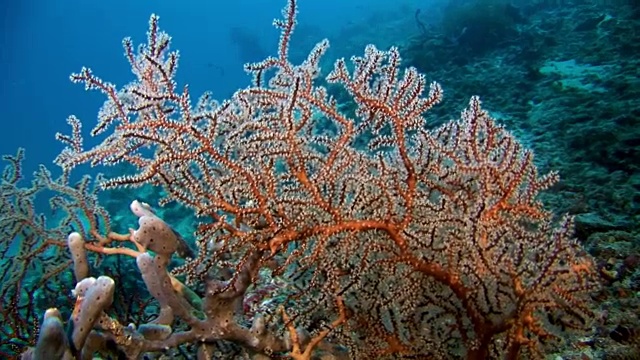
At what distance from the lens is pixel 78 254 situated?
2904mm

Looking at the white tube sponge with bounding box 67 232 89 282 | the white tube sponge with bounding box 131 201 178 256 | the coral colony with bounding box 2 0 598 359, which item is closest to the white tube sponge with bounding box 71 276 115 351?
the coral colony with bounding box 2 0 598 359

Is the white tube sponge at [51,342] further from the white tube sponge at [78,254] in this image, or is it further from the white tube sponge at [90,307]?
the white tube sponge at [78,254]

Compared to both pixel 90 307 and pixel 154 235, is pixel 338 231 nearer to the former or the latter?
pixel 154 235

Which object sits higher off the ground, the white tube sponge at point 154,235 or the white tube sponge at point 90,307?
the white tube sponge at point 154,235

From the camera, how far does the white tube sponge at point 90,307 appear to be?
→ 241 cm

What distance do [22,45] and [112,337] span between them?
354ft

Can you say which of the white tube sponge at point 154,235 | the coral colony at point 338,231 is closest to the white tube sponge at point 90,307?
the coral colony at point 338,231

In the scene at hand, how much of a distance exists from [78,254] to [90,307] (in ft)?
2.19

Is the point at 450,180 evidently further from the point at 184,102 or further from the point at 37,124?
the point at 37,124

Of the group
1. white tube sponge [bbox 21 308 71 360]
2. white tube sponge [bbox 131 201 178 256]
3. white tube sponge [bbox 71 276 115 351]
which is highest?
white tube sponge [bbox 131 201 178 256]

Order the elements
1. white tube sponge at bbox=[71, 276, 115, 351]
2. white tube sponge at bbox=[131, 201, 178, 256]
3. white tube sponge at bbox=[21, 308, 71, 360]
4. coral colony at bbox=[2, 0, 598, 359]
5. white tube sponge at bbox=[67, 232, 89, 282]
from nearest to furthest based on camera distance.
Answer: white tube sponge at bbox=[21, 308, 71, 360] → white tube sponge at bbox=[71, 276, 115, 351] → coral colony at bbox=[2, 0, 598, 359] → white tube sponge at bbox=[131, 201, 178, 256] → white tube sponge at bbox=[67, 232, 89, 282]

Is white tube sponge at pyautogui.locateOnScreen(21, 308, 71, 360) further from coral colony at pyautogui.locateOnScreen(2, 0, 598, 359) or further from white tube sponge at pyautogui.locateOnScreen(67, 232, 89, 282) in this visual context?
white tube sponge at pyautogui.locateOnScreen(67, 232, 89, 282)

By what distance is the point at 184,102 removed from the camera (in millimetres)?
2482

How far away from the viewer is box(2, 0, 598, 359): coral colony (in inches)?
98.9
